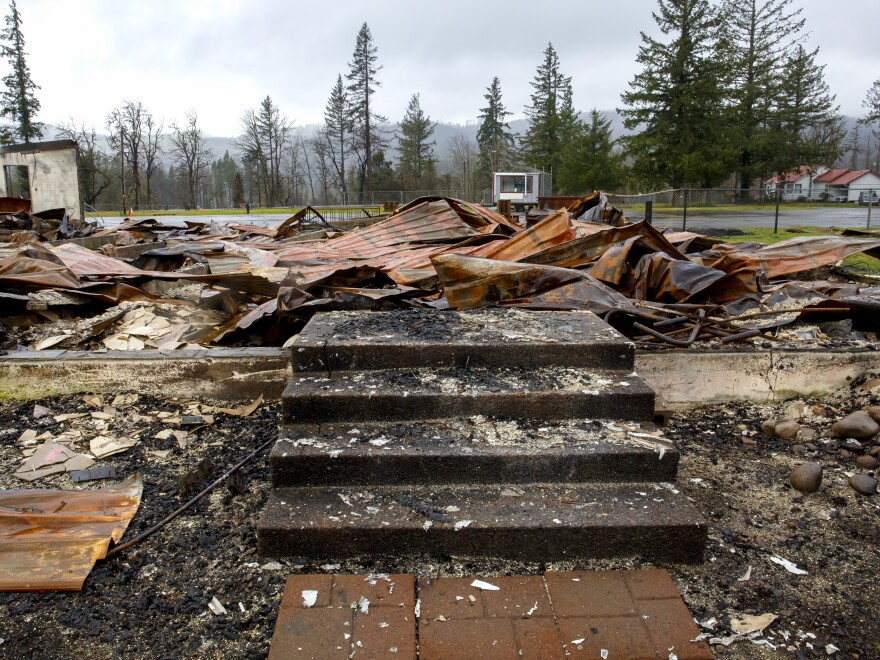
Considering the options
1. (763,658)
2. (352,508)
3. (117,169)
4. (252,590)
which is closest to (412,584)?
(352,508)

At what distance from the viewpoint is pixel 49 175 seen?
16953mm

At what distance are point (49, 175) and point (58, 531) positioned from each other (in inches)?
708

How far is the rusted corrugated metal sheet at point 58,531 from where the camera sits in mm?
2277

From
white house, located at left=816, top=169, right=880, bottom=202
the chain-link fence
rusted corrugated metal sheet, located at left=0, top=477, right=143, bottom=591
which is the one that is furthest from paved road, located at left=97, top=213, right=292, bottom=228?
white house, located at left=816, top=169, right=880, bottom=202

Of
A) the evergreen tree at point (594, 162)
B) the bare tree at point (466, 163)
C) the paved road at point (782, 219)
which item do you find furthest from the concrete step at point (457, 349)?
the bare tree at point (466, 163)

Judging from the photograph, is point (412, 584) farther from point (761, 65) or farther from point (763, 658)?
point (761, 65)

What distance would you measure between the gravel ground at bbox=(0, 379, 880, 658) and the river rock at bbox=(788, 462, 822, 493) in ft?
0.18

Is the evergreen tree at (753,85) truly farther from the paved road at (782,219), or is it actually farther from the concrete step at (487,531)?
the concrete step at (487,531)

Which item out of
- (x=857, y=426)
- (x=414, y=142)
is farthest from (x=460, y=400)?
(x=414, y=142)

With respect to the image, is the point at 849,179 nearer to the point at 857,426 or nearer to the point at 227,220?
the point at 227,220

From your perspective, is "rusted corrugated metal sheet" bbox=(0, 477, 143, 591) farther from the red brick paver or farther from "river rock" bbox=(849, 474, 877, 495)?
"river rock" bbox=(849, 474, 877, 495)

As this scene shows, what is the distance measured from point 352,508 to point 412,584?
420mm

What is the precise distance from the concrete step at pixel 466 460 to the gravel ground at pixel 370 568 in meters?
0.35

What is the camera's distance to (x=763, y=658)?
76.4 inches
